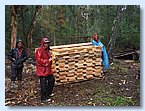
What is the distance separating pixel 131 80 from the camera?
7109 mm

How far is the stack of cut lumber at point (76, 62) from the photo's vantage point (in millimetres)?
7102

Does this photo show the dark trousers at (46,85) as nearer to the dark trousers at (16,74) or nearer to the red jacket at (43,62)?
the red jacket at (43,62)

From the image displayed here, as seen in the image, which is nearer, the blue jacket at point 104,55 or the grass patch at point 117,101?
the grass patch at point 117,101

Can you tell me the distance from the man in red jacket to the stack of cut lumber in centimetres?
14

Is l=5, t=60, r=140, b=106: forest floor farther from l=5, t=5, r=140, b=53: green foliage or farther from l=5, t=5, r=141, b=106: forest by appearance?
l=5, t=5, r=140, b=53: green foliage

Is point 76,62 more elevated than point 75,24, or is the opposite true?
point 75,24

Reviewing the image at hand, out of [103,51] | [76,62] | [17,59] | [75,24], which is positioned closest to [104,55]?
[103,51]

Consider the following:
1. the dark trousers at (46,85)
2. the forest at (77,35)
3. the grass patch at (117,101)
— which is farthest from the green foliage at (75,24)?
the grass patch at (117,101)

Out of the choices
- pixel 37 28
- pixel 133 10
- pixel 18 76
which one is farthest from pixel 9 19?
pixel 133 10

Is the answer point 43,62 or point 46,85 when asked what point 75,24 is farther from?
point 46,85

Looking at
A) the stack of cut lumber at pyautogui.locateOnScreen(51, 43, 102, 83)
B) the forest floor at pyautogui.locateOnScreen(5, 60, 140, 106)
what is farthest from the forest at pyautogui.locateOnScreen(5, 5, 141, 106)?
the stack of cut lumber at pyautogui.locateOnScreen(51, 43, 102, 83)

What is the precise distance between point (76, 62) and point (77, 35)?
16.9 inches

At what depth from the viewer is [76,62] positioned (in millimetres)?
7211

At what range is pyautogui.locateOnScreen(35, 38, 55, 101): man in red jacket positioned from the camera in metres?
6.91
